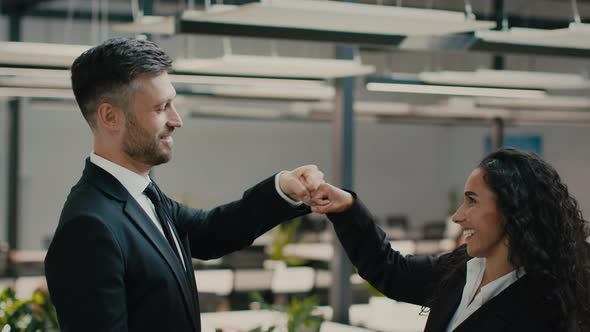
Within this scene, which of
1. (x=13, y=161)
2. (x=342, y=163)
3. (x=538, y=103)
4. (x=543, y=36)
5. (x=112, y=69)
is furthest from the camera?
(x=13, y=161)

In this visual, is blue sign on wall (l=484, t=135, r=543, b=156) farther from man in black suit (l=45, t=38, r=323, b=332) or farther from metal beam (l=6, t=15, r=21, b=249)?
man in black suit (l=45, t=38, r=323, b=332)

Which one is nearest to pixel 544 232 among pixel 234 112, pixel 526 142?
pixel 234 112

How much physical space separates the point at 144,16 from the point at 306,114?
5.77 m

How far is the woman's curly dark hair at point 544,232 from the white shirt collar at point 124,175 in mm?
683

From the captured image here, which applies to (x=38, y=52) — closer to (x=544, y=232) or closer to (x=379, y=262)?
(x=379, y=262)

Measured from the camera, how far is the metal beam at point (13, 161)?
11.4 m

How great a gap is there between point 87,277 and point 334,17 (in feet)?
5.96

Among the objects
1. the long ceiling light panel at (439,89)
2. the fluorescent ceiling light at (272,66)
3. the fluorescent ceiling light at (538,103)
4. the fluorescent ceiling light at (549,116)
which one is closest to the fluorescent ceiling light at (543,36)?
the fluorescent ceiling light at (272,66)

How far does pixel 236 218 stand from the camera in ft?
6.72

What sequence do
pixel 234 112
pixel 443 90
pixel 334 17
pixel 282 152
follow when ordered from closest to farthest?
pixel 334 17, pixel 443 90, pixel 234 112, pixel 282 152

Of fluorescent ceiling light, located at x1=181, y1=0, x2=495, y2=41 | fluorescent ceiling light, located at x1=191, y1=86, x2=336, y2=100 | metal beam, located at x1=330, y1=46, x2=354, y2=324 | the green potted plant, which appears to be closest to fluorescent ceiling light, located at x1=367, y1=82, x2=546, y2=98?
metal beam, located at x1=330, y1=46, x2=354, y2=324

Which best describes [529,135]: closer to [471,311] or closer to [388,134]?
[388,134]

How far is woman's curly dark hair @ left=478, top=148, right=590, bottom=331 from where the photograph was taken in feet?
5.93

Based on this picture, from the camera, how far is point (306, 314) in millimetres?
3436
